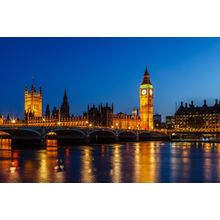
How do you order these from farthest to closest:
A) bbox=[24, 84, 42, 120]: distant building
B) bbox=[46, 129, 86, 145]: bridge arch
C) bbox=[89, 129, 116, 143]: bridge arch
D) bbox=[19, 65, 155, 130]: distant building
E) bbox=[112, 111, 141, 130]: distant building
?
bbox=[24, 84, 42, 120]: distant building
bbox=[112, 111, 141, 130]: distant building
bbox=[19, 65, 155, 130]: distant building
bbox=[89, 129, 116, 143]: bridge arch
bbox=[46, 129, 86, 145]: bridge arch

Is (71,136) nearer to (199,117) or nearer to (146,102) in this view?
(146,102)

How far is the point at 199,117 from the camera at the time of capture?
187 ft

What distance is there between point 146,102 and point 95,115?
10714 mm

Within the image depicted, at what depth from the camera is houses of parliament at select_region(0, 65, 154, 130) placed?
49469 mm

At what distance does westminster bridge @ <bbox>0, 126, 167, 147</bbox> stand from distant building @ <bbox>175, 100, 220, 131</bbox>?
12.2m

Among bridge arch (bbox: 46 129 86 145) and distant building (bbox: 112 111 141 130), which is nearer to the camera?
bridge arch (bbox: 46 129 86 145)

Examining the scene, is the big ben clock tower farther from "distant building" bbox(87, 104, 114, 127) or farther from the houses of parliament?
"distant building" bbox(87, 104, 114, 127)

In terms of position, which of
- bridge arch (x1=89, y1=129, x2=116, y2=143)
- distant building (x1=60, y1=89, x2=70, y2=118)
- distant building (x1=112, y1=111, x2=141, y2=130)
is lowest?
bridge arch (x1=89, y1=129, x2=116, y2=143)

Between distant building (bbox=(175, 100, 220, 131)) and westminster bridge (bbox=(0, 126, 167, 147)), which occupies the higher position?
distant building (bbox=(175, 100, 220, 131))

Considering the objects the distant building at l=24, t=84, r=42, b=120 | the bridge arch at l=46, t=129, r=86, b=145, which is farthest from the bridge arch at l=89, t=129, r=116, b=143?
the distant building at l=24, t=84, r=42, b=120
